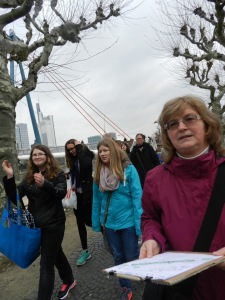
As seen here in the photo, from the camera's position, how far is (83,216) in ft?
16.4

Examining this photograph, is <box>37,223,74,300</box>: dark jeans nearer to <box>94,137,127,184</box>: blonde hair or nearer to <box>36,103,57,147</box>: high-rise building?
<box>94,137,127,184</box>: blonde hair

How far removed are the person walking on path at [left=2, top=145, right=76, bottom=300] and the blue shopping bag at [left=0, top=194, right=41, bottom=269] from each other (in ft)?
0.39

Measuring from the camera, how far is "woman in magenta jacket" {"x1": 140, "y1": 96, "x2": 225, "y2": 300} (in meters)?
1.53

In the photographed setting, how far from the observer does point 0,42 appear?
18.0 feet

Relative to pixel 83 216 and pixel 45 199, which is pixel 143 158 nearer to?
pixel 83 216

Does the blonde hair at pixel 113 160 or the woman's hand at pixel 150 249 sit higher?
the blonde hair at pixel 113 160

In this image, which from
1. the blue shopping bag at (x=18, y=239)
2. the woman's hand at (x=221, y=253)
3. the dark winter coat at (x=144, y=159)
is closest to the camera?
the woman's hand at (x=221, y=253)

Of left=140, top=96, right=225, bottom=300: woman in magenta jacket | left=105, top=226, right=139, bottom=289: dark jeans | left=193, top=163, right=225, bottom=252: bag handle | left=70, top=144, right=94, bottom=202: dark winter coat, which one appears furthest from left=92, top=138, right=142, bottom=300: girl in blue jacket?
left=193, top=163, right=225, bottom=252: bag handle

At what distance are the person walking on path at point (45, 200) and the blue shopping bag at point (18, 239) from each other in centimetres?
12

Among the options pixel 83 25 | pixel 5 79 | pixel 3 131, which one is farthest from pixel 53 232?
pixel 83 25

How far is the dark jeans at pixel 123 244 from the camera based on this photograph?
346 centimetres

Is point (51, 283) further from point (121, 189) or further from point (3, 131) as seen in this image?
point (3, 131)

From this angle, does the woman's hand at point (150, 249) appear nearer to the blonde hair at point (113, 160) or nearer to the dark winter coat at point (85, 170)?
the blonde hair at point (113, 160)

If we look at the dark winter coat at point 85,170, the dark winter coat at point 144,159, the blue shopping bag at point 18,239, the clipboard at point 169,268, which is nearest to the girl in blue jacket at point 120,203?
the blue shopping bag at point 18,239
